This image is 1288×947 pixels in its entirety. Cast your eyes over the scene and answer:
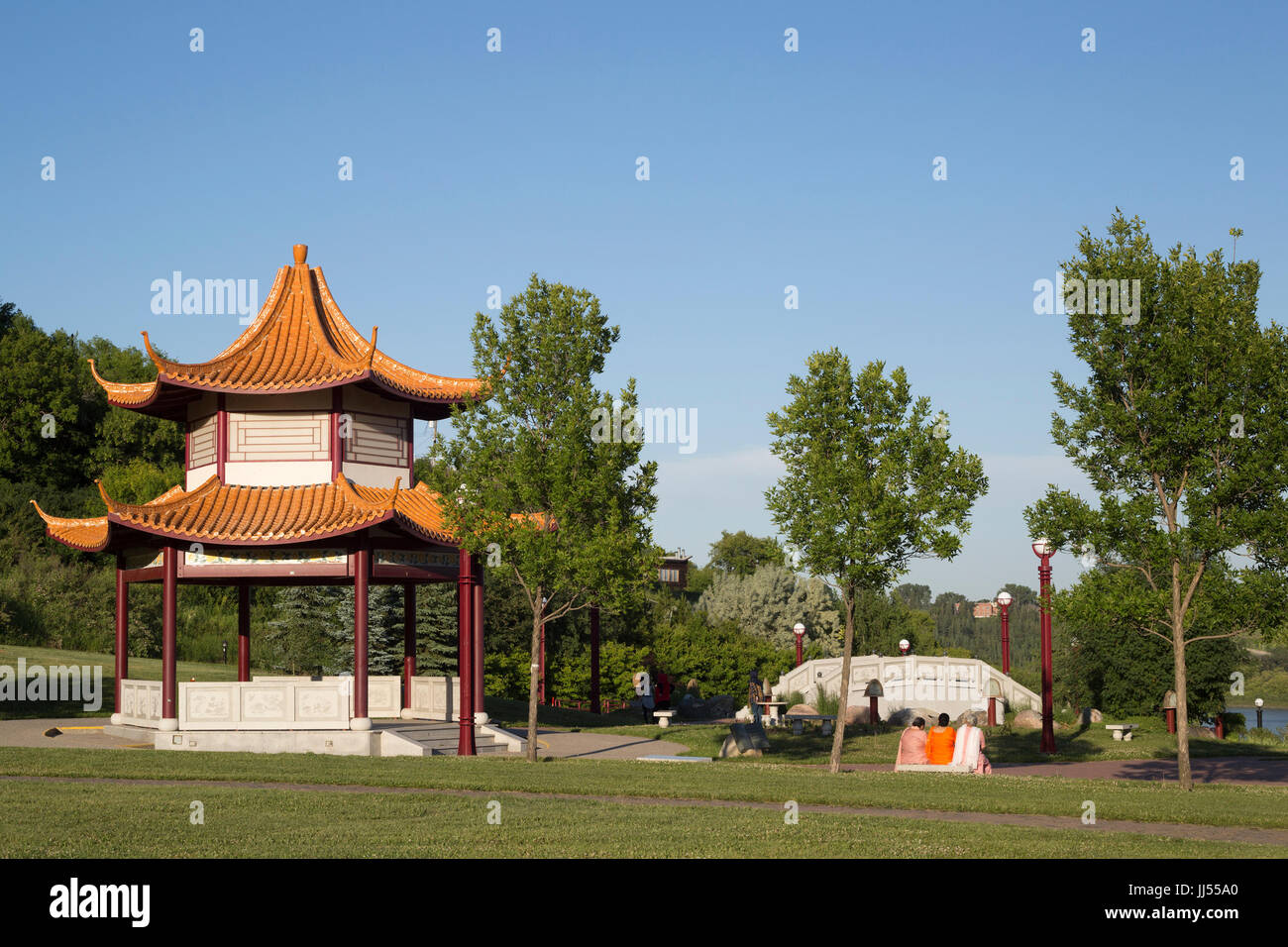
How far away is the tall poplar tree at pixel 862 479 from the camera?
21.9m

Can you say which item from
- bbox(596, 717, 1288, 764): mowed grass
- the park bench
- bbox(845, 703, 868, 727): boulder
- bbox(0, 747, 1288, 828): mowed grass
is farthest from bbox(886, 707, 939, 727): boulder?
bbox(0, 747, 1288, 828): mowed grass

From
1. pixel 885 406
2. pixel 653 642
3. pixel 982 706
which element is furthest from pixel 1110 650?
pixel 885 406

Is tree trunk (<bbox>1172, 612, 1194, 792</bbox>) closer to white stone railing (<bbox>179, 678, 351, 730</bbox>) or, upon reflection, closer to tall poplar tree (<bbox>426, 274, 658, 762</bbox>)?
tall poplar tree (<bbox>426, 274, 658, 762</bbox>)

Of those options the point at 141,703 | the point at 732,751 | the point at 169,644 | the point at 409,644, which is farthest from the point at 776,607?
the point at 169,644

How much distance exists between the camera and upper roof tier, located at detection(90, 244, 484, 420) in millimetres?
26031

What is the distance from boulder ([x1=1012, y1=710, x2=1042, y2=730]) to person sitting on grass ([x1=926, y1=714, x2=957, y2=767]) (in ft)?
59.8

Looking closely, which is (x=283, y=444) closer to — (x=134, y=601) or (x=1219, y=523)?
(x=1219, y=523)

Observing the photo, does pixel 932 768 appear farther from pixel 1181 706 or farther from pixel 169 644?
pixel 169 644

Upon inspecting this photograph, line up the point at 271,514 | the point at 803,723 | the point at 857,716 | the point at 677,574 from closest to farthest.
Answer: the point at 271,514 → the point at 803,723 → the point at 857,716 → the point at 677,574

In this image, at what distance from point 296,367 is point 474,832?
1721 centimetres

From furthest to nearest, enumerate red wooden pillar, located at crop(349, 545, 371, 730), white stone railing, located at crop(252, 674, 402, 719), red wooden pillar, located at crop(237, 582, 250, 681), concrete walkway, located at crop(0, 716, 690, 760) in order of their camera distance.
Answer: red wooden pillar, located at crop(237, 582, 250, 681), white stone railing, located at crop(252, 674, 402, 719), red wooden pillar, located at crop(349, 545, 371, 730), concrete walkway, located at crop(0, 716, 690, 760)

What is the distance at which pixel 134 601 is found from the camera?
50.6m

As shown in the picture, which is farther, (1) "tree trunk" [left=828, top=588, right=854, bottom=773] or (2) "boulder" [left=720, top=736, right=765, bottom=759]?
(2) "boulder" [left=720, top=736, right=765, bottom=759]

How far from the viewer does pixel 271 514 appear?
25375 millimetres
